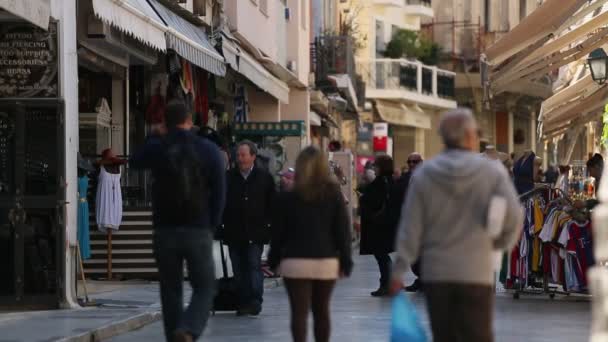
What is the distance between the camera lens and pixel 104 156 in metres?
22.0

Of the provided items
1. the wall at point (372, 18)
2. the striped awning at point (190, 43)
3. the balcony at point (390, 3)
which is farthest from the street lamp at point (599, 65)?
the balcony at point (390, 3)

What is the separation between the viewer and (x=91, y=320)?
15320 mm

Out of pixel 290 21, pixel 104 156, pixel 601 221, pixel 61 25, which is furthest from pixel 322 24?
pixel 601 221

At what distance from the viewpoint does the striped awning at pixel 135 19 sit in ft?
55.1

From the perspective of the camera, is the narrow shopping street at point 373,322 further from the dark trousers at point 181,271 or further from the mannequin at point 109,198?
the dark trousers at point 181,271

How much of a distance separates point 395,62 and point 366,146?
422cm

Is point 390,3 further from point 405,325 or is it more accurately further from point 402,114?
point 405,325

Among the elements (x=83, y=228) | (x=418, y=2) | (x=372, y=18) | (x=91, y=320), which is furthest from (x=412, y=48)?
(x=91, y=320)

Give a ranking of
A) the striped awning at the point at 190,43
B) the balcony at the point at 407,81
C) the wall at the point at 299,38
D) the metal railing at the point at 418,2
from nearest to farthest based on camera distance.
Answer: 1. the striped awning at the point at 190,43
2. the wall at the point at 299,38
3. the balcony at the point at 407,81
4. the metal railing at the point at 418,2

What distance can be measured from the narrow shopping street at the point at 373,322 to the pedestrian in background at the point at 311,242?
9.41 ft

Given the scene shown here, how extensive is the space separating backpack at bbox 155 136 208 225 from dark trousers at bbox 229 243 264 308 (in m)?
5.21

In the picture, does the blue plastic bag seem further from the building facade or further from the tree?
the tree

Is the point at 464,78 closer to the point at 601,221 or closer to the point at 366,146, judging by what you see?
the point at 366,146

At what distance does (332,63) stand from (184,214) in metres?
33.3
